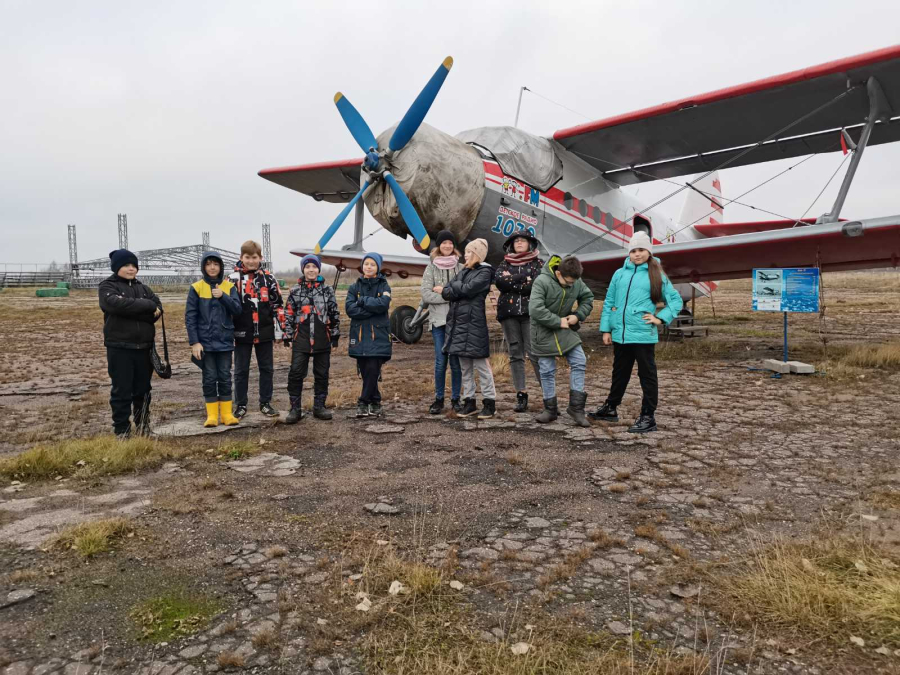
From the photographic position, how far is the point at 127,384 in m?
4.56

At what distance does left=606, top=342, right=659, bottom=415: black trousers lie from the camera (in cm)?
486

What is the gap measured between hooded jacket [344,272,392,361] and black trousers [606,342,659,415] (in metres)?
2.35

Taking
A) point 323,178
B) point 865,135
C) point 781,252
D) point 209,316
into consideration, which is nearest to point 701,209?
point 781,252

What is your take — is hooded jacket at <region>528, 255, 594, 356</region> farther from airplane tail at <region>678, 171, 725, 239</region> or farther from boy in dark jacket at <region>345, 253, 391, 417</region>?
airplane tail at <region>678, 171, 725, 239</region>

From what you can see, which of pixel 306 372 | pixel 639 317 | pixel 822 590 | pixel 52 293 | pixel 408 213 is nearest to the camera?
pixel 822 590

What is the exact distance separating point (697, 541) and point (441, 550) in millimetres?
1317

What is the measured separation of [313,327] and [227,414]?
119 cm

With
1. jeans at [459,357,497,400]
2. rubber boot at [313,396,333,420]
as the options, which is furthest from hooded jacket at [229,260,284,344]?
jeans at [459,357,497,400]

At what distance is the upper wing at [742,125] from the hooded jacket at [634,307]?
490 cm

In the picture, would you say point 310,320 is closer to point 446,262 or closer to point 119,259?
point 446,262

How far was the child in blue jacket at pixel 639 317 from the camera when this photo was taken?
488 cm

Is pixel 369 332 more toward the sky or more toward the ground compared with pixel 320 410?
more toward the sky

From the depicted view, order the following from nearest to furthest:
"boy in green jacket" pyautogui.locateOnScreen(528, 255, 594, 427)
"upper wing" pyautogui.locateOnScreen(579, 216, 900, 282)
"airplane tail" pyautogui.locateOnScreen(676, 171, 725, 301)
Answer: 1. "boy in green jacket" pyautogui.locateOnScreen(528, 255, 594, 427)
2. "upper wing" pyautogui.locateOnScreen(579, 216, 900, 282)
3. "airplane tail" pyautogui.locateOnScreen(676, 171, 725, 301)

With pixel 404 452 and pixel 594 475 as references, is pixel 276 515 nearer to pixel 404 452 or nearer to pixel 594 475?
pixel 404 452
